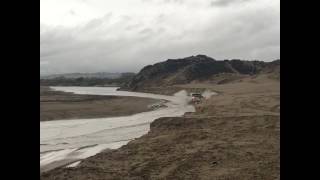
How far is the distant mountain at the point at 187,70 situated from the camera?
12056 cm

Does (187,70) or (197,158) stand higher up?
(187,70)

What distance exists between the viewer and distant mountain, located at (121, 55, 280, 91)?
121 meters

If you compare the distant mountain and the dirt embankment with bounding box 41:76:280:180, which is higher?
the distant mountain

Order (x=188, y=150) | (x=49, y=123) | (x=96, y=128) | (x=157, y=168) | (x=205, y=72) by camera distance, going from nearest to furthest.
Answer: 1. (x=157, y=168)
2. (x=188, y=150)
3. (x=96, y=128)
4. (x=49, y=123)
5. (x=205, y=72)

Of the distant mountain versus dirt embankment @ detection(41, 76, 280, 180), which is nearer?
dirt embankment @ detection(41, 76, 280, 180)

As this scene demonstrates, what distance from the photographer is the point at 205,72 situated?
402 feet

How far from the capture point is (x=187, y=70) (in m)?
127

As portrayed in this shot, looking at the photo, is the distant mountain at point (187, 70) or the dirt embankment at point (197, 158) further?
the distant mountain at point (187, 70)

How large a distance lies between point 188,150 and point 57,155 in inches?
238

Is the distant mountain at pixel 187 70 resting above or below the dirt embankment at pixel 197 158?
above
